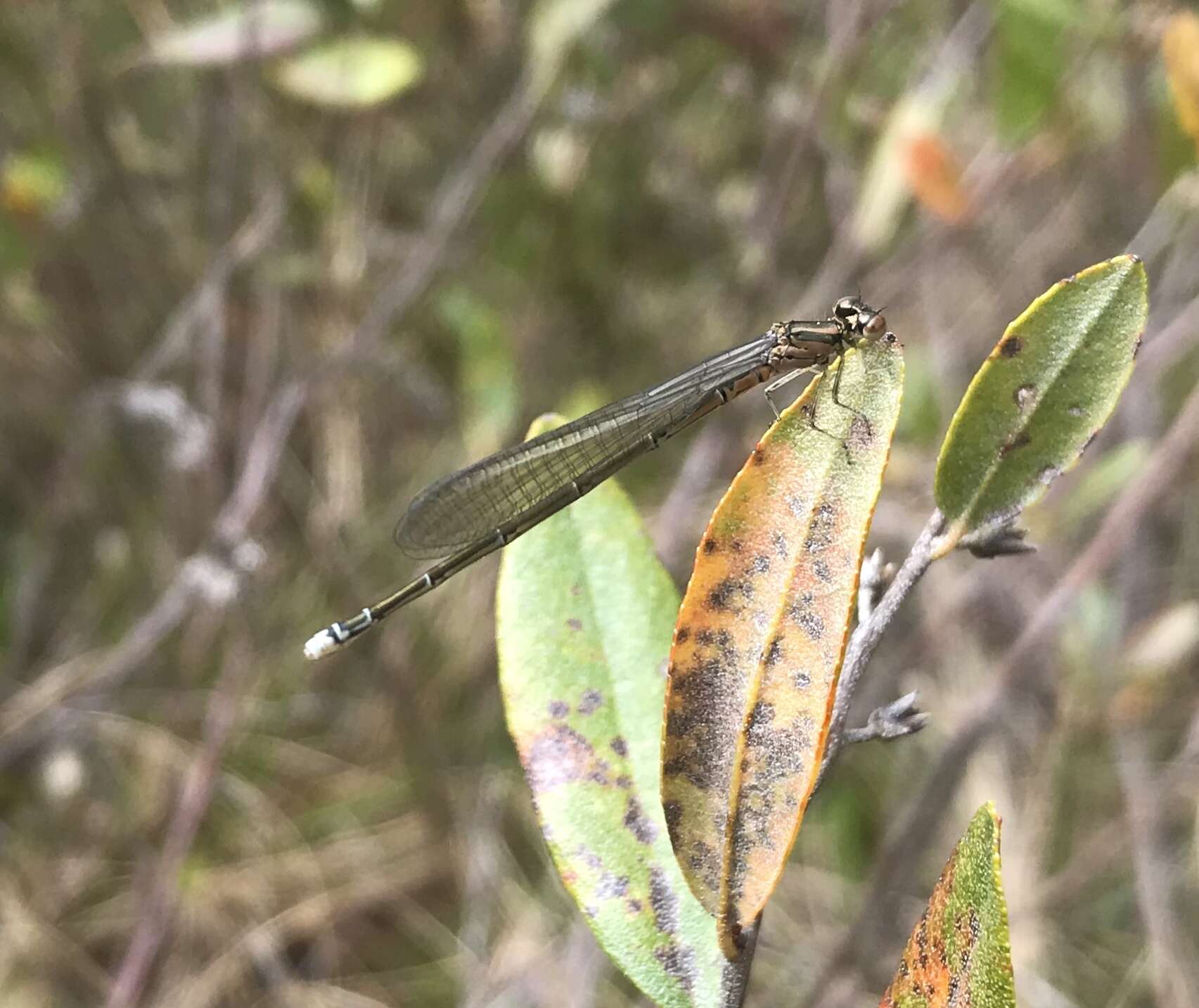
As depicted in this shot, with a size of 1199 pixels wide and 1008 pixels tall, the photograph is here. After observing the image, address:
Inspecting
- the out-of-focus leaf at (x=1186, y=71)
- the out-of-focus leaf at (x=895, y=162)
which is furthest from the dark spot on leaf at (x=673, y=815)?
the out-of-focus leaf at (x=895, y=162)

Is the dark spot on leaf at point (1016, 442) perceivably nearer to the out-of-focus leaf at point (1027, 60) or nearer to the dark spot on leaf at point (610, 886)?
the dark spot on leaf at point (610, 886)

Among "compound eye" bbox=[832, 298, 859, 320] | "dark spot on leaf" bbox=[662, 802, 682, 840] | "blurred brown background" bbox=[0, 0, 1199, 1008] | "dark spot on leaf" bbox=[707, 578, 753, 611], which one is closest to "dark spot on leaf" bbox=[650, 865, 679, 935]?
"dark spot on leaf" bbox=[662, 802, 682, 840]

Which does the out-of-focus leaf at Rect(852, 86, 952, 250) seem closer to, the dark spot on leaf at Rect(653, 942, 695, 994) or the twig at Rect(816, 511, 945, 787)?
the twig at Rect(816, 511, 945, 787)

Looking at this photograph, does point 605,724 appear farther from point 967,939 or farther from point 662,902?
point 967,939

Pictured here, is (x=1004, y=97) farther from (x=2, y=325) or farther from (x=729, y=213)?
(x=2, y=325)

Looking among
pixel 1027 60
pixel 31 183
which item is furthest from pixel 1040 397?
pixel 31 183

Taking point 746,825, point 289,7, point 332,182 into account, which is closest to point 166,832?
point 332,182
